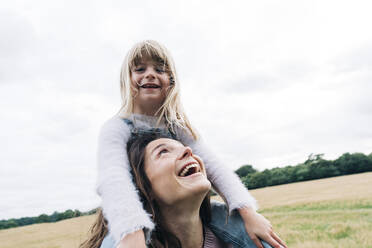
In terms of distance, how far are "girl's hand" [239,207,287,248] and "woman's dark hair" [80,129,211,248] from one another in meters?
0.29

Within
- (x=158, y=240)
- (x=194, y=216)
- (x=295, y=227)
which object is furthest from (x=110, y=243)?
(x=295, y=227)

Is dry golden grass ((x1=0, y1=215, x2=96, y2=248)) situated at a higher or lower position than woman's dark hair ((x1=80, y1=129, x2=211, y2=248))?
lower

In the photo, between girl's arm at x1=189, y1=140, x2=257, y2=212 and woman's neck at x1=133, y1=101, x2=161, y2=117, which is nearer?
girl's arm at x1=189, y1=140, x2=257, y2=212

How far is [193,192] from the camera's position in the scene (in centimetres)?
208

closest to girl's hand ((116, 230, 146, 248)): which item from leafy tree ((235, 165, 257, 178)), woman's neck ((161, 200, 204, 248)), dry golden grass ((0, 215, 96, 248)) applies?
woman's neck ((161, 200, 204, 248))

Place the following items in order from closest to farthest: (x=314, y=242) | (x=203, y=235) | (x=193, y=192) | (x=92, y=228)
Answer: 1. (x=193, y=192)
2. (x=203, y=235)
3. (x=92, y=228)
4. (x=314, y=242)

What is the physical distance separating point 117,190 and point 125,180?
0.28 ft

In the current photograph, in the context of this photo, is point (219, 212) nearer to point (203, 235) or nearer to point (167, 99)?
point (203, 235)

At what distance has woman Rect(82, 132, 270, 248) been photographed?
2.14 meters

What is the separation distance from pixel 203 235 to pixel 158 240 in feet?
1.17

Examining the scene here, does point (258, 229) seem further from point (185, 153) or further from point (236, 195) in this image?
point (185, 153)

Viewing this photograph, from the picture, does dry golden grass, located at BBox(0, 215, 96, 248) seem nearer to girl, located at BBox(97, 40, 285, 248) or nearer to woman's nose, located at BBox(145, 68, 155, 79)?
girl, located at BBox(97, 40, 285, 248)

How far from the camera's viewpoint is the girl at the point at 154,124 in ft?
7.47

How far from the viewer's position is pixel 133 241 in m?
1.85
